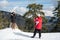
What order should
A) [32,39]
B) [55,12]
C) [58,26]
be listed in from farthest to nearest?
1. [55,12]
2. [58,26]
3. [32,39]

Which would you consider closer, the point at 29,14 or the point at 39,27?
the point at 39,27

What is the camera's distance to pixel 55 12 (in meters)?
28.3

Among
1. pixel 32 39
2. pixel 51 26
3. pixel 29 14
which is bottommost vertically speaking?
pixel 51 26

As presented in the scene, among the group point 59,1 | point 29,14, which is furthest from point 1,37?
point 59,1

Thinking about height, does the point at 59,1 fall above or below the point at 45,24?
above

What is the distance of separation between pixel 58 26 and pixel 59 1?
4.94 metres

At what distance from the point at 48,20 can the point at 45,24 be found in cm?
72

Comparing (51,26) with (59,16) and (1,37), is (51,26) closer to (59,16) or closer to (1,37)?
(59,16)

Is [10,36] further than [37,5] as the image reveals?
No

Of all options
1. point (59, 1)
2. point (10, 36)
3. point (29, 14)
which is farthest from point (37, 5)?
point (10, 36)

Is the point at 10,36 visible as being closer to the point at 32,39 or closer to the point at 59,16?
the point at 32,39

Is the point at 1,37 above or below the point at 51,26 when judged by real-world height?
above

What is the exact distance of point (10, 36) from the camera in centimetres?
1030

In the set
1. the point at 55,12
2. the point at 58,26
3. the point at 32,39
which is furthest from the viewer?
the point at 55,12
